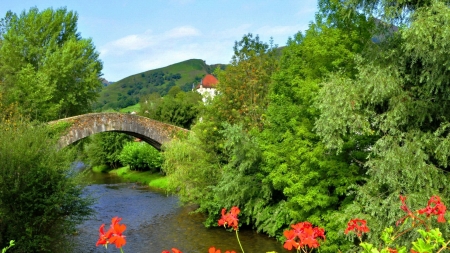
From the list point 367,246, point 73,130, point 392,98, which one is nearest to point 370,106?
point 392,98

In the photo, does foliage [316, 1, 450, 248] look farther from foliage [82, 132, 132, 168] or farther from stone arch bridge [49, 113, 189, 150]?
foliage [82, 132, 132, 168]

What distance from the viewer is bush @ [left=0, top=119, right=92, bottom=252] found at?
14.1 meters

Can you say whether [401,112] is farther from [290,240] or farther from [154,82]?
[154,82]

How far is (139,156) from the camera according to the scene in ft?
130

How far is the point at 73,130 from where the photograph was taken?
80.3 feet

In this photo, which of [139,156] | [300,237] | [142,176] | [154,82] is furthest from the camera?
[154,82]

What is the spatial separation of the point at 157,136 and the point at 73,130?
611cm

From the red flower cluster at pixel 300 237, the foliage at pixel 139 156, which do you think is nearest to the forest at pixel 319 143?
the red flower cluster at pixel 300 237

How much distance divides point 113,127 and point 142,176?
1285 centimetres

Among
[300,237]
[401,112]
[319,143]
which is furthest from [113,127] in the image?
[300,237]

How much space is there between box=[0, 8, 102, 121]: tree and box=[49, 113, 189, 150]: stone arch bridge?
363cm

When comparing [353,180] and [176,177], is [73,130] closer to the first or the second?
[176,177]

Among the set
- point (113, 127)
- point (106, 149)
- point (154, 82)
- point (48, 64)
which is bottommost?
point (106, 149)

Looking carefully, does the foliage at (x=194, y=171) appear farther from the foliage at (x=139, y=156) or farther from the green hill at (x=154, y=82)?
the green hill at (x=154, y=82)
